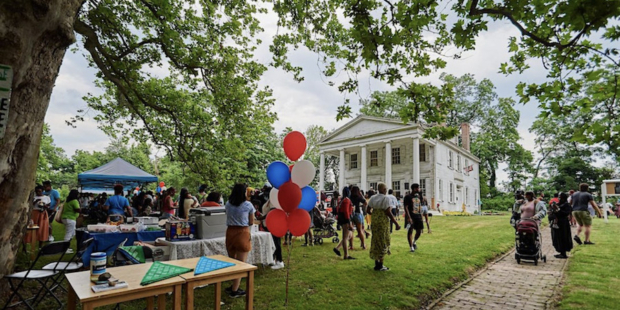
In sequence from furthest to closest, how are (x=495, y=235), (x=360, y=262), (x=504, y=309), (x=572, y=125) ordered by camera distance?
(x=572, y=125)
(x=495, y=235)
(x=360, y=262)
(x=504, y=309)

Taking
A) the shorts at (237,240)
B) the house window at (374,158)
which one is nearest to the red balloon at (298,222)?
the shorts at (237,240)

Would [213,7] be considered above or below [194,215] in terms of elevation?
above

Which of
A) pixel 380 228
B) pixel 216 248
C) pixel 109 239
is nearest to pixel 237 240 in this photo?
pixel 216 248

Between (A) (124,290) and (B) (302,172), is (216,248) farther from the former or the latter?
(A) (124,290)

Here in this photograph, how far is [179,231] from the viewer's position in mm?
5625

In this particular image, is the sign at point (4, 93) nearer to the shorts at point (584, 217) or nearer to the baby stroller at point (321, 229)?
the baby stroller at point (321, 229)

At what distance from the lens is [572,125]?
34344 millimetres

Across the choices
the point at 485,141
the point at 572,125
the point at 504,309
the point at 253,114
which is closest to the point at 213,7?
the point at 253,114

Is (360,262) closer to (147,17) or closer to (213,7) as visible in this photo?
(213,7)

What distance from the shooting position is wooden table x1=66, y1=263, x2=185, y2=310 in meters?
2.58

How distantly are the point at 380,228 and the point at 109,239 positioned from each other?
17.8 ft

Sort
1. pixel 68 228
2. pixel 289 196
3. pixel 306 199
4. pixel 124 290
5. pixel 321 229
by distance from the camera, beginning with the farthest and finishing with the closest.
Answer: pixel 321 229 → pixel 68 228 → pixel 306 199 → pixel 289 196 → pixel 124 290

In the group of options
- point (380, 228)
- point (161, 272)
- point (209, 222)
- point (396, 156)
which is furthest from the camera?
point (396, 156)

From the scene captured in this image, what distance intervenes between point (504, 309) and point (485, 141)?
38150mm
